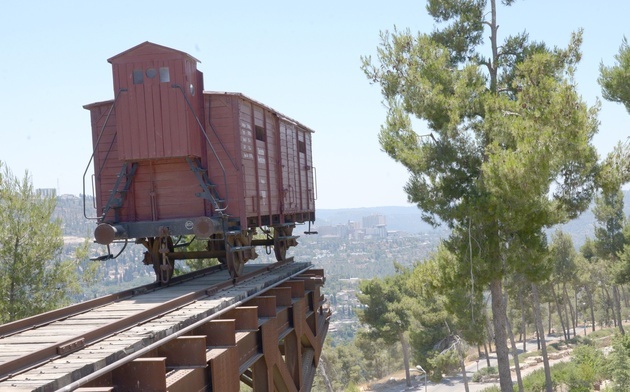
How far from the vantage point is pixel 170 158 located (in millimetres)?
11352

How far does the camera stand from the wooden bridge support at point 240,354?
206 inches

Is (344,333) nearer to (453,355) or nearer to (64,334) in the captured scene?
(453,355)

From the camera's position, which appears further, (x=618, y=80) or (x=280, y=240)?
(x=280, y=240)

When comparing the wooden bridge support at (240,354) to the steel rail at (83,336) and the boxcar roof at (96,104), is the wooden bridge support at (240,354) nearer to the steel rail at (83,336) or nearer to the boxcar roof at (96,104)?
the steel rail at (83,336)

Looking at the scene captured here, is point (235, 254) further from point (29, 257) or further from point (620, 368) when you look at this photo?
point (620, 368)

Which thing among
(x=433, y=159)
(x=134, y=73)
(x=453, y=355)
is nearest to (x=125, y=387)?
(x=134, y=73)

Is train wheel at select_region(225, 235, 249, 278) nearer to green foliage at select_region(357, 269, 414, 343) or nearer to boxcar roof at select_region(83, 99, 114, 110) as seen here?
boxcar roof at select_region(83, 99, 114, 110)

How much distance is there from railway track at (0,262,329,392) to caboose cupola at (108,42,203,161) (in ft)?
7.99

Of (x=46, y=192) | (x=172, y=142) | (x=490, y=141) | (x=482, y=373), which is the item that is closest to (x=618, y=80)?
(x=490, y=141)

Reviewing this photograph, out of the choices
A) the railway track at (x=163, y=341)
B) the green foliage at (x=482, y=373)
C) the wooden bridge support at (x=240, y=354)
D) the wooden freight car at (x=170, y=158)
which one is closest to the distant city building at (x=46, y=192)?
the wooden freight car at (x=170, y=158)

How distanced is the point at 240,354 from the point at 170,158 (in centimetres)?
486

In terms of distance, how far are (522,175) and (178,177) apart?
6.75m

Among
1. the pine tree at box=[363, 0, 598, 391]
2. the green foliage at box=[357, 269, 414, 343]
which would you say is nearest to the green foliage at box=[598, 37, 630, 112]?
the pine tree at box=[363, 0, 598, 391]

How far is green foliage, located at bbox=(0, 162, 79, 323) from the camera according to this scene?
647 inches
